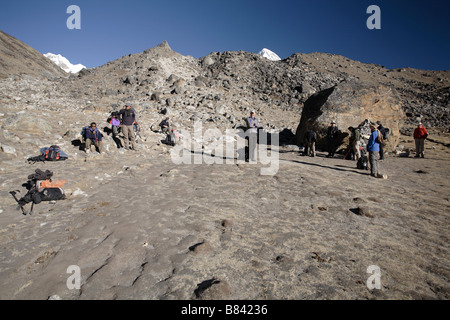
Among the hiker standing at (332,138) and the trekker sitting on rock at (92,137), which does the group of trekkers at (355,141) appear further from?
the trekker sitting on rock at (92,137)

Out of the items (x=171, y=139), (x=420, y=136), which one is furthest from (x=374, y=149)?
(x=171, y=139)

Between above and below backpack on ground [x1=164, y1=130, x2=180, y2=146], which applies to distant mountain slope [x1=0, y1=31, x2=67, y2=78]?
above

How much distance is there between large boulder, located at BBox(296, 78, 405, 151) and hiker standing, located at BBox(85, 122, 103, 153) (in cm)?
1092

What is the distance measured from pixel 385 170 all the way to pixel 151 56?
2864 centimetres

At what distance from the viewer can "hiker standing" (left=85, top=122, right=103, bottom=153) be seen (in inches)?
336

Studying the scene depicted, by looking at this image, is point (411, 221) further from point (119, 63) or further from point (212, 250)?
point (119, 63)

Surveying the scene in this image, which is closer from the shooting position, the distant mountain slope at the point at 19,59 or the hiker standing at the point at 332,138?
the hiker standing at the point at 332,138

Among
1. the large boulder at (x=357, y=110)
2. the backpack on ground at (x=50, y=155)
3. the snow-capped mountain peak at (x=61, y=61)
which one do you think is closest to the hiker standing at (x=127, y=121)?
the backpack on ground at (x=50, y=155)

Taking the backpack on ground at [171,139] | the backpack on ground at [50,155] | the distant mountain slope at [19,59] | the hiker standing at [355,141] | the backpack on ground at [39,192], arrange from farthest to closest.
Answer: the distant mountain slope at [19,59]
the backpack on ground at [171,139]
the hiker standing at [355,141]
the backpack on ground at [50,155]
the backpack on ground at [39,192]

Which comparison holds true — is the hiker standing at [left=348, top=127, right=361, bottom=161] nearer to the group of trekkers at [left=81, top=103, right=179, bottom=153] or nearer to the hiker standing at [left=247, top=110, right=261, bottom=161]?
the hiker standing at [left=247, top=110, right=261, bottom=161]

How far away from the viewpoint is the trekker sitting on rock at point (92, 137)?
28.0 ft


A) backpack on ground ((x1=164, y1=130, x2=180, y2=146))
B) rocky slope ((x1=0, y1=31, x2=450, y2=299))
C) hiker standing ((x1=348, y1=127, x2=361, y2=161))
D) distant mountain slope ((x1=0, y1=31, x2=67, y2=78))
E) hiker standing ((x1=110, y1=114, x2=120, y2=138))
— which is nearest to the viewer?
rocky slope ((x1=0, y1=31, x2=450, y2=299))

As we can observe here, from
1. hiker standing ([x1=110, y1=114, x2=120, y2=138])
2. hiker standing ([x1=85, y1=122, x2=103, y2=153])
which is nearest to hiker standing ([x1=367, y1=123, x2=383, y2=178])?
hiker standing ([x1=85, y1=122, x2=103, y2=153])

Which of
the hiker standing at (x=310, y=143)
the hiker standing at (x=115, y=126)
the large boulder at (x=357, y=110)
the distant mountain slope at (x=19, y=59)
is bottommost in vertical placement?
the hiker standing at (x=310, y=143)
